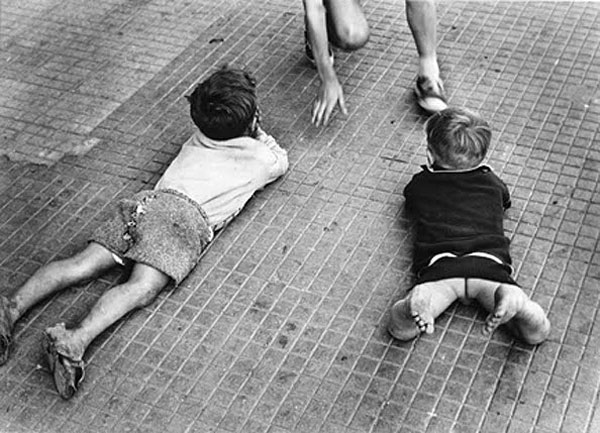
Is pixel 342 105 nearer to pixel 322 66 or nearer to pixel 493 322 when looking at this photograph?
pixel 322 66

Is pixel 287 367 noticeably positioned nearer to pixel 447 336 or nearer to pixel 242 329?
pixel 242 329

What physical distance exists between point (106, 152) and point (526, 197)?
70.7 inches

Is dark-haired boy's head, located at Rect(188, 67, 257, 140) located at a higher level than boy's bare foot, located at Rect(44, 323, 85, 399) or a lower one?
higher

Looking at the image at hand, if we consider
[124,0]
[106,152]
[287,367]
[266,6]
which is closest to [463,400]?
[287,367]

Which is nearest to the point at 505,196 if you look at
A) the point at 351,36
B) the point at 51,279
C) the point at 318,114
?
the point at 318,114

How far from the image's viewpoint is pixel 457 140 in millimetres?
3381

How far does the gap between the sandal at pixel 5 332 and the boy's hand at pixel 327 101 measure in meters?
1.60

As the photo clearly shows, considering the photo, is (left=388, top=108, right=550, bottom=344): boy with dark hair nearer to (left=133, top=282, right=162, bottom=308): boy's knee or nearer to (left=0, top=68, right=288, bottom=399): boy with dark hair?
(left=0, top=68, right=288, bottom=399): boy with dark hair

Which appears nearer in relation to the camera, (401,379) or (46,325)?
(401,379)

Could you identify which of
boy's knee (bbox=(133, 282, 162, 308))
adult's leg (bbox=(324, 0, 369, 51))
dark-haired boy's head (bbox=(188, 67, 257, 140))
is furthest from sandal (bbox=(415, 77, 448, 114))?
boy's knee (bbox=(133, 282, 162, 308))

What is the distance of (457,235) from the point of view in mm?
3238

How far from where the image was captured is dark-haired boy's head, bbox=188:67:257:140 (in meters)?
3.55

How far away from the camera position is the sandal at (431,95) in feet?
13.6

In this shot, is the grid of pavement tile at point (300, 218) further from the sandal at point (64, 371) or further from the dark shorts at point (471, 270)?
the dark shorts at point (471, 270)
